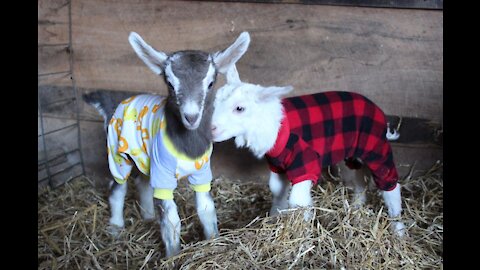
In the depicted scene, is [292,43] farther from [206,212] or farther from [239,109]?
[206,212]

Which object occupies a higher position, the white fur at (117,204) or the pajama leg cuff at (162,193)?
the pajama leg cuff at (162,193)

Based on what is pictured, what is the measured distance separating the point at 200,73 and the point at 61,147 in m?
2.16

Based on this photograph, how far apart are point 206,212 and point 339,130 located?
3.24ft

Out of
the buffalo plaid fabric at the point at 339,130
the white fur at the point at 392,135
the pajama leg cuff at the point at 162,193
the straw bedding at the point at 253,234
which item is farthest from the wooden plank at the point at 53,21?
the white fur at the point at 392,135

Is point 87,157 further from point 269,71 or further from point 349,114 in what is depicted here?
point 349,114

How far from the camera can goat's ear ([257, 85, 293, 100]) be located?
9.27 feet

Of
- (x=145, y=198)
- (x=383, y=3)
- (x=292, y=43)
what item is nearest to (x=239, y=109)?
(x=292, y=43)

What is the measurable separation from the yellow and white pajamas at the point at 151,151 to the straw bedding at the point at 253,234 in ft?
1.03

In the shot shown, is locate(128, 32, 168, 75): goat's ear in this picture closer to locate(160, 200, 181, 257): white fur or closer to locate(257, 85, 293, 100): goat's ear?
locate(257, 85, 293, 100): goat's ear

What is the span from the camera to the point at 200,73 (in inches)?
100

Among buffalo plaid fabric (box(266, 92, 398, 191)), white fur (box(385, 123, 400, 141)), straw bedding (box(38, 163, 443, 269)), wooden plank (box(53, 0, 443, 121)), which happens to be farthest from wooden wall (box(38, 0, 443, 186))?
straw bedding (box(38, 163, 443, 269))

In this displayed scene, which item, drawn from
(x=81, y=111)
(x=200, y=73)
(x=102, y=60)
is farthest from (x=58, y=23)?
(x=200, y=73)

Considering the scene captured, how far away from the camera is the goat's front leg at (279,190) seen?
10.8ft

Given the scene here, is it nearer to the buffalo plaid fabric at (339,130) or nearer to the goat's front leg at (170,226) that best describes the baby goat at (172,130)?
the goat's front leg at (170,226)
